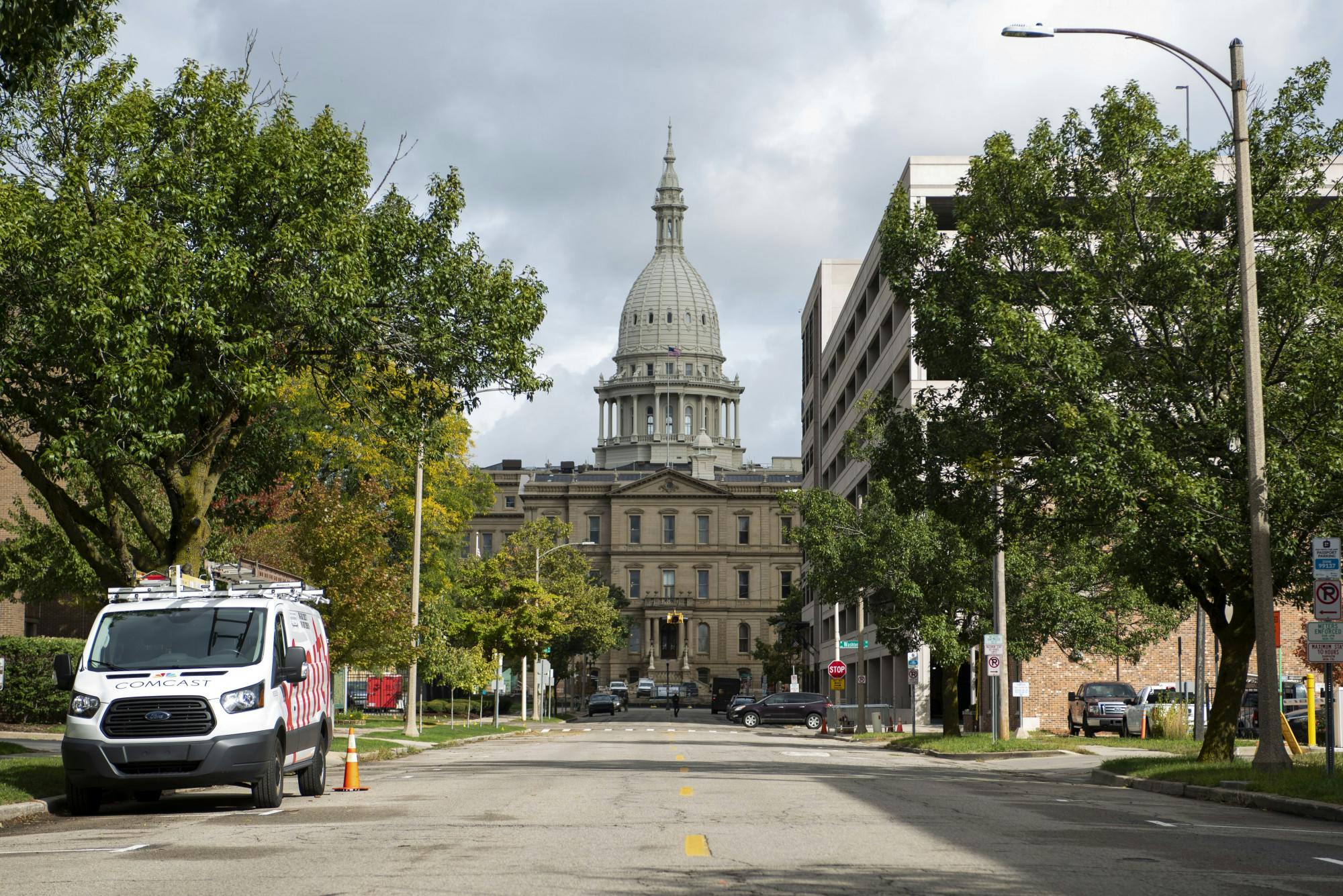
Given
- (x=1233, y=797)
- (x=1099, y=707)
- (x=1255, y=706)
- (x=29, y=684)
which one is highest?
(x=29, y=684)

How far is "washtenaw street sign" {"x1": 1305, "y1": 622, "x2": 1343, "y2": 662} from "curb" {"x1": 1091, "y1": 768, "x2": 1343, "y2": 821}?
177 cm

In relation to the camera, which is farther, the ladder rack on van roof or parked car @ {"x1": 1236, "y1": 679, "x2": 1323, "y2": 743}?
parked car @ {"x1": 1236, "y1": 679, "x2": 1323, "y2": 743}

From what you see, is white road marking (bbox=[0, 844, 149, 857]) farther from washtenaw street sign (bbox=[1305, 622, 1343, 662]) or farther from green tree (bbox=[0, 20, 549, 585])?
washtenaw street sign (bbox=[1305, 622, 1343, 662])

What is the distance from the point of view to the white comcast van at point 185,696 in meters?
16.3

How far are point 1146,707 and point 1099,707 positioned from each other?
167 cm

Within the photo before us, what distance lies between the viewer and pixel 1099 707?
152 feet

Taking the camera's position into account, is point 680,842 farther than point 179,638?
No

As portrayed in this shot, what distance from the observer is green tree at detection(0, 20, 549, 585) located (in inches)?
790

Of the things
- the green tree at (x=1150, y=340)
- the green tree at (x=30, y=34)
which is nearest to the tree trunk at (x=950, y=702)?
the green tree at (x=1150, y=340)

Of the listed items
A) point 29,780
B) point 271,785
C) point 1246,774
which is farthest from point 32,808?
point 1246,774

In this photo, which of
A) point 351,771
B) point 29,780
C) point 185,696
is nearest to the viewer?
point 185,696

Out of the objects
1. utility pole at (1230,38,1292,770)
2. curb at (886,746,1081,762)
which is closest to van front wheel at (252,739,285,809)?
utility pole at (1230,38,1292,770)

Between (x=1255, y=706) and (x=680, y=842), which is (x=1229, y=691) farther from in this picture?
(x=1255, y=706)

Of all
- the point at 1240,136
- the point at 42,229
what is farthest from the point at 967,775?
the point at 42,229
